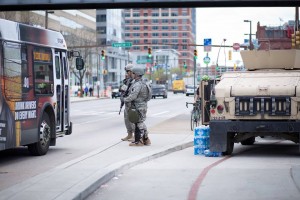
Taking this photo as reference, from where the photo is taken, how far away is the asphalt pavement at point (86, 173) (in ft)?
30.0

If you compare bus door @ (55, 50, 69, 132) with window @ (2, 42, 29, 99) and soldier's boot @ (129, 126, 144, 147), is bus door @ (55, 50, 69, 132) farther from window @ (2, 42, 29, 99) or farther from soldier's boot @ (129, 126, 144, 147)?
window @ (2, 42, 29, 99)

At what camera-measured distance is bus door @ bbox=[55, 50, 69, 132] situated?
16328 mm

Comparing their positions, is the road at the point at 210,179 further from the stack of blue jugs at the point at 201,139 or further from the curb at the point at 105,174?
the stack of blue jugs at the point at 201,139

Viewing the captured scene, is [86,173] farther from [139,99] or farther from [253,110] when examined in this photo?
[139,99]

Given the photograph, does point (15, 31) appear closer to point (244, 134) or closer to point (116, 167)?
point (116, 167)

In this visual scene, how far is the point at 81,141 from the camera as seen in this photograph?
761 inches

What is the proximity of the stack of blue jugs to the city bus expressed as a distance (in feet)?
10.6

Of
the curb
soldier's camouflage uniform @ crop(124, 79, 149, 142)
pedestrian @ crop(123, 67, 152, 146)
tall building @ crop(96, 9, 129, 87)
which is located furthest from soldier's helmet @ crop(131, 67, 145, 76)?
tall building @ crop(96, 9, 129, 87)

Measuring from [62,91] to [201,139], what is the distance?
360 centimetres

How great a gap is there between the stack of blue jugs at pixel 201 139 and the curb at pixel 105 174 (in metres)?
0.71

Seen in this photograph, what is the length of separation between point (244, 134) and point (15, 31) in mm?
5440

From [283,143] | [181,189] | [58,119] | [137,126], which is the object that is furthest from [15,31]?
[283,143]

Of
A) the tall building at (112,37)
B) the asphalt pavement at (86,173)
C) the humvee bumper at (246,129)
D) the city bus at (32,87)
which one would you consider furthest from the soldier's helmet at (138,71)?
the tall building at (112,37)

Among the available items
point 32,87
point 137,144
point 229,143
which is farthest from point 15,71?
point 229,143
